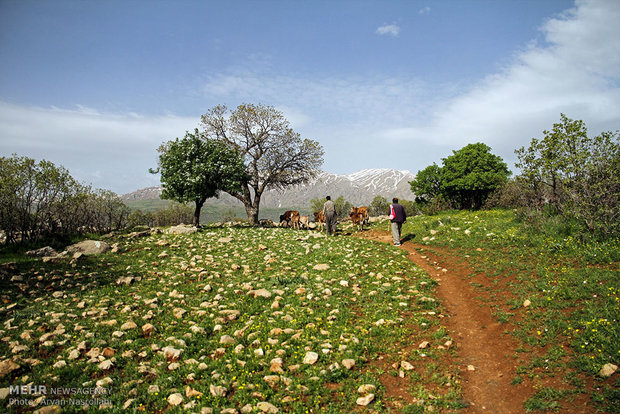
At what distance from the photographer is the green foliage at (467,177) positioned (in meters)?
55.5

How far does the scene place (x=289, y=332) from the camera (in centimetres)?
811

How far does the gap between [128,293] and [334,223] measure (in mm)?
16944

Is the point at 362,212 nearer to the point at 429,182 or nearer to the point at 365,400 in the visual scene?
the point at 365,400

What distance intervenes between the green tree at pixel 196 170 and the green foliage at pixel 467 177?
45.1m

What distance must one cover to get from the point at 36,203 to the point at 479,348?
29581 mm

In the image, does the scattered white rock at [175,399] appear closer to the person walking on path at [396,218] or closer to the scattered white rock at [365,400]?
the scattered white rock at [365,400]

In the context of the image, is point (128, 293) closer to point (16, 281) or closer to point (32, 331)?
point (32, 331)

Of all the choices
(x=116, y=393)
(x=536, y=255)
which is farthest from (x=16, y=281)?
(x=536, y=255)

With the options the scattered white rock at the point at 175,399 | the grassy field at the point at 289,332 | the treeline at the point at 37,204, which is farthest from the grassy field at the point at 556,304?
the treeline at the point at 37,204

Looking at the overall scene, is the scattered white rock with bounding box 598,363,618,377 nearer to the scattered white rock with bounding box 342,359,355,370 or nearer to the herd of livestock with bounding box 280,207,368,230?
the scattered white rock with bounding box 342,359,355,370

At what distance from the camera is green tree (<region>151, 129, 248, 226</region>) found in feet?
91.4

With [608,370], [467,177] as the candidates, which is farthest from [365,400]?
[467,177]

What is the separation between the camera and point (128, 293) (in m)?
11.2

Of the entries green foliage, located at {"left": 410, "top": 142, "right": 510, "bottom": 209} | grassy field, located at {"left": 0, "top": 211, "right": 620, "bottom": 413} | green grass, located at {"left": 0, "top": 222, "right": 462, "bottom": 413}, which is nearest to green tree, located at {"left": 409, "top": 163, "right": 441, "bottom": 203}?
green foliage, located at {"left": 410, "top": 142, "right": 510, "bottom": 209}
